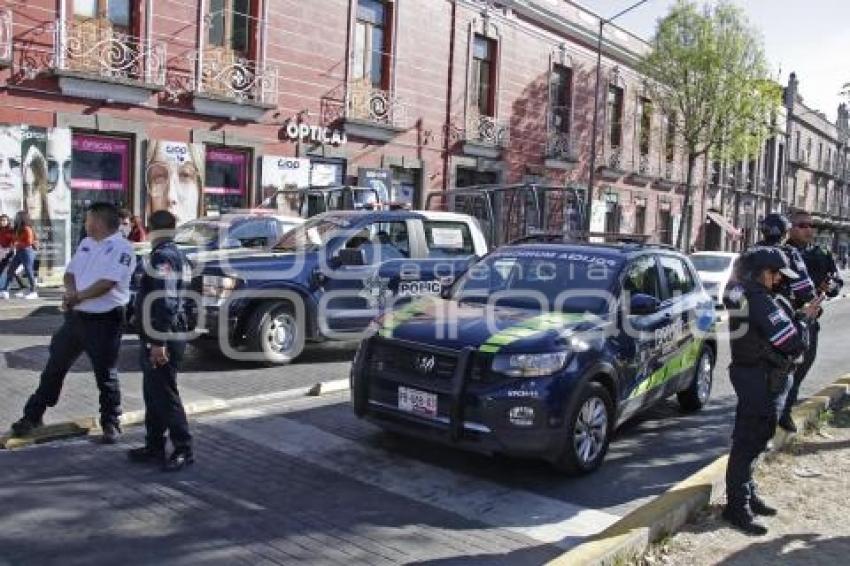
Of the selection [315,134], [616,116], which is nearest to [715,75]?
[616,116]

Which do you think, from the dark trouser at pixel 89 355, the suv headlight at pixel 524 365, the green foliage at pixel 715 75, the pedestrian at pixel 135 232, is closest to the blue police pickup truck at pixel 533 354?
the suv headlight at pixel 524 365

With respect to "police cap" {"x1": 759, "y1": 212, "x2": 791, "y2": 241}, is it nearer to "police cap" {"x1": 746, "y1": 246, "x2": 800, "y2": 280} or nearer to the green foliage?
"police cap" {"x1": 746, "y1": 246, "x2": 800, "y2": 280}

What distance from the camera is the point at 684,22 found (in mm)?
31109

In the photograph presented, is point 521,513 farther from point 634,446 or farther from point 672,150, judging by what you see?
point 672,150

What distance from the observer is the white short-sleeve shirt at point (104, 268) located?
619 centimetres

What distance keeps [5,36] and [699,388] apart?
13683mm

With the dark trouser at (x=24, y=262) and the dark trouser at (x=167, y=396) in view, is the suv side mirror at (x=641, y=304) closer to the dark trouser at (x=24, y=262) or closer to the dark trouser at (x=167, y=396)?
the dark trouser at (x=167, y=396)

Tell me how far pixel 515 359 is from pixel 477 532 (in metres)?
1.25

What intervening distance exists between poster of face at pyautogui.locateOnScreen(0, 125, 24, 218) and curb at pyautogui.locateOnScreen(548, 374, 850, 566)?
46.8 feet

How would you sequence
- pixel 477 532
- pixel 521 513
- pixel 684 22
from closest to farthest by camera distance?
pixel 477 532, pixel 521 513, pixel 684 22

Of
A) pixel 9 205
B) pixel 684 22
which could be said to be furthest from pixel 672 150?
pixel 9 205

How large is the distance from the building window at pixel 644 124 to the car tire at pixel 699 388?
29619mm

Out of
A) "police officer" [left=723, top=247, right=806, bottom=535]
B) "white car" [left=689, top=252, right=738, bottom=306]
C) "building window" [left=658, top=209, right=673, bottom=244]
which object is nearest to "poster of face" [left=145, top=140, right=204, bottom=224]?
"white car" [left=689, top=252, right=738, bottom=306]

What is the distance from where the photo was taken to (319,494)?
554 cm
